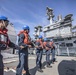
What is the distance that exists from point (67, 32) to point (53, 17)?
11.1m

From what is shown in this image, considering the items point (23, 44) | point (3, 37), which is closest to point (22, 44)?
point (23, 44)

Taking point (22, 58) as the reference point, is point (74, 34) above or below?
above

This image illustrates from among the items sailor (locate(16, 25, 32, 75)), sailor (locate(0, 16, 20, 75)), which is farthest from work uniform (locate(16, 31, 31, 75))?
sailor (locate(0, 16, 20, 75))

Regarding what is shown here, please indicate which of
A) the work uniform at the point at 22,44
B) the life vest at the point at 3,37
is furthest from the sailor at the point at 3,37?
the work uniform at the point at 22,44

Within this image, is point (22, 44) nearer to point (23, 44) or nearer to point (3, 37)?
point (23, 44)

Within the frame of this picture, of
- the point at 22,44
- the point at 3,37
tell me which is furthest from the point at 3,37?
the point at 22,44

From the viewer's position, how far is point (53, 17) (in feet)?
154

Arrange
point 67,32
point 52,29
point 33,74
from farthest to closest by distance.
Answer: point 52,29 < point 67,32 < point 33,74

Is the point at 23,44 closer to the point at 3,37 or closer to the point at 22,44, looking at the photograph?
the point at 22,44

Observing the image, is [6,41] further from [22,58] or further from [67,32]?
[67,32]

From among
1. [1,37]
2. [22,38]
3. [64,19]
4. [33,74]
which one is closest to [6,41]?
[1,37]

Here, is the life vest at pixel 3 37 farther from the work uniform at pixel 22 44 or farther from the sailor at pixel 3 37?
the work uniform at pixel 22 44

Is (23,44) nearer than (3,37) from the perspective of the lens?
No

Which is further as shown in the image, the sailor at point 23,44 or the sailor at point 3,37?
the sailor at point 23,44
